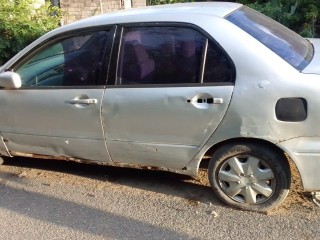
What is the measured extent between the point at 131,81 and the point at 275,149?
4.15 feet

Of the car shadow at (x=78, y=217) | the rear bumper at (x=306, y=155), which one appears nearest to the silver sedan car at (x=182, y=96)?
the rear bumper at (x=306, y=155)

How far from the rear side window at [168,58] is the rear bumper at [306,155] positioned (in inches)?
26.2

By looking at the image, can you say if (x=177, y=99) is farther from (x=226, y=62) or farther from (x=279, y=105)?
(x=279, y=105)

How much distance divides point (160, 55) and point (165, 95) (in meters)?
0.34

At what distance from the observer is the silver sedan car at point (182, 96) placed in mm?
3051

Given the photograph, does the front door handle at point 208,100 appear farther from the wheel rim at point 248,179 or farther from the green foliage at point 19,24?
the green foliage at point 19,24

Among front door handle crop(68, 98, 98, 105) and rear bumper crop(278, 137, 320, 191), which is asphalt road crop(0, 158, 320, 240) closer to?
rear bumper crop(278, 137, 320, 191)

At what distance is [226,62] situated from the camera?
317 cm

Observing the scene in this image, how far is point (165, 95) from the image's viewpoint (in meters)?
3.31

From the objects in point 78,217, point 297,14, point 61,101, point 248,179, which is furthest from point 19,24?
point 248,179

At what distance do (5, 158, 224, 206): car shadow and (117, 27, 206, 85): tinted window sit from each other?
95 cm

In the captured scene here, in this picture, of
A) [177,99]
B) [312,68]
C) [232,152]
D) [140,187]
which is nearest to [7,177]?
[140,187]

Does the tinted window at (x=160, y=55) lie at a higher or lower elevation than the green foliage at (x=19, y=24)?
higher

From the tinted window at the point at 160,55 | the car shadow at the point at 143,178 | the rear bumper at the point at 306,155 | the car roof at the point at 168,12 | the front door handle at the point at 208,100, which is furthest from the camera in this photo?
the car shadow at the point at 143,178
